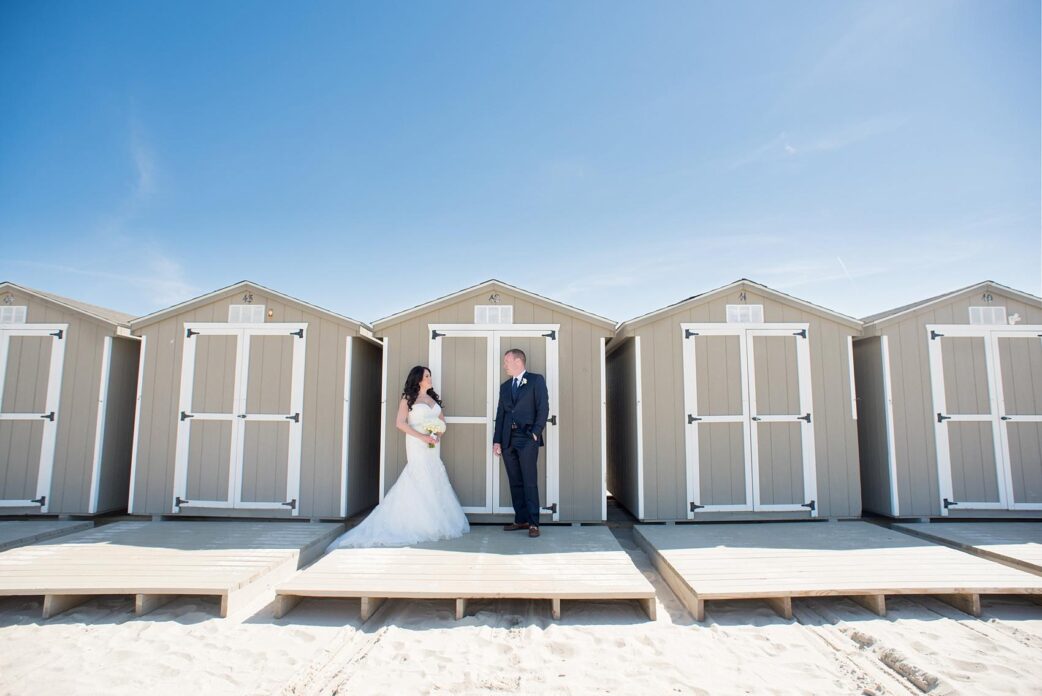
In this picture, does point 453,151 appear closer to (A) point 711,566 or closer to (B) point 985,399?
(A) point 711,566

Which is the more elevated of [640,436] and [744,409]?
[744,409]

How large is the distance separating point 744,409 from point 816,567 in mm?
2064

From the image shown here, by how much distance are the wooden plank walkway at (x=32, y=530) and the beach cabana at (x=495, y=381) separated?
10.9 ft

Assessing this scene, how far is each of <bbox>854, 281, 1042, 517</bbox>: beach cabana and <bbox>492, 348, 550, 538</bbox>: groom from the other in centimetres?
424

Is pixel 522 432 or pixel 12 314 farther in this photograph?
pixel 12 314

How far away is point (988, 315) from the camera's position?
583cm

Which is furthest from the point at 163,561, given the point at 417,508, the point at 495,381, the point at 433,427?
the point at 495,381

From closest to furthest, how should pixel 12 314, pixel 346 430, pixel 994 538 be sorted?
1. pixel 994 538
2. pixel 346 430
3. pixel 12 314

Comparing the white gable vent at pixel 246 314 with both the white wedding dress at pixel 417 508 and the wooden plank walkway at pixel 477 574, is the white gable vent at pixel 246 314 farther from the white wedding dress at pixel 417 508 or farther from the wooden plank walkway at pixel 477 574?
the wooden plank walkway at pixel 477 574

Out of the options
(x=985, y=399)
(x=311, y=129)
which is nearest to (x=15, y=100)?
(x=311, y=129)

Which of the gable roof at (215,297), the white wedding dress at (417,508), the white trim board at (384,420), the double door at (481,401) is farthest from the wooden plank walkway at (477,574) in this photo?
the gable roof at (215,297)

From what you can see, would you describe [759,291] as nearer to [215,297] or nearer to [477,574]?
[477,574]

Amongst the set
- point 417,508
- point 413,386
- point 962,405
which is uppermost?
point 413,386

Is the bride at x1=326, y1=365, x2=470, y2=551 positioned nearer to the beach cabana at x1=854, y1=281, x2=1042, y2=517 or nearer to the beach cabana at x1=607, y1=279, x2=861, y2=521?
the beach cabana at x1=607, y1=279, x2=861, y2=521
